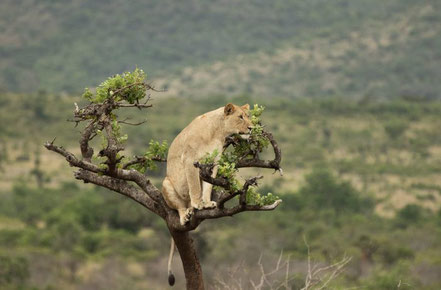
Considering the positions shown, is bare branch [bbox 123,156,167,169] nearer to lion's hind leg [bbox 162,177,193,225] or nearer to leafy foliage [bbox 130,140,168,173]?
leafy foliage [bbox 130,140,168,173]

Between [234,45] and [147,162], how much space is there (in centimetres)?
12961

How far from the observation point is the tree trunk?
9633 millimetres

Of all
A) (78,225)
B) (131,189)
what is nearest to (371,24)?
(78,225)

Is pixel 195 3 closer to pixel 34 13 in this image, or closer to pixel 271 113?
pixel 34 13

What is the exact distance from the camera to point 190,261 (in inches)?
384

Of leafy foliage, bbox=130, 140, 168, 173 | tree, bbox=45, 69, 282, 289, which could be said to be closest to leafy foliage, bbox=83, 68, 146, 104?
tree, bbox=45, 69, 282, 289

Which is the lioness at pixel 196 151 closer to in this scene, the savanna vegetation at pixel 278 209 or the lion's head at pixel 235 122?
the lion's head at pixel 235 122

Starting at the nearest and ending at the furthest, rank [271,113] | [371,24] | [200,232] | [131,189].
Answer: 1. [131,189]
2. [200,232]
3. [271,113]
4. [371,24]

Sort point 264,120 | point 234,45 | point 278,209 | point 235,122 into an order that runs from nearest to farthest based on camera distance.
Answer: point 235,122 → point 278,209 → point 264,120 → point 234,45

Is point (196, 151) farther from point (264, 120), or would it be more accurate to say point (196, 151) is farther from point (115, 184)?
point (264, 120)

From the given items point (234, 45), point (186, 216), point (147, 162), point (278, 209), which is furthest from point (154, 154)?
point (234, 45)

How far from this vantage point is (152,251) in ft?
128

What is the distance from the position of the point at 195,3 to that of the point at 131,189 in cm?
13833

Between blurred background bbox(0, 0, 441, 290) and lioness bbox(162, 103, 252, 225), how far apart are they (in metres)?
2.46
